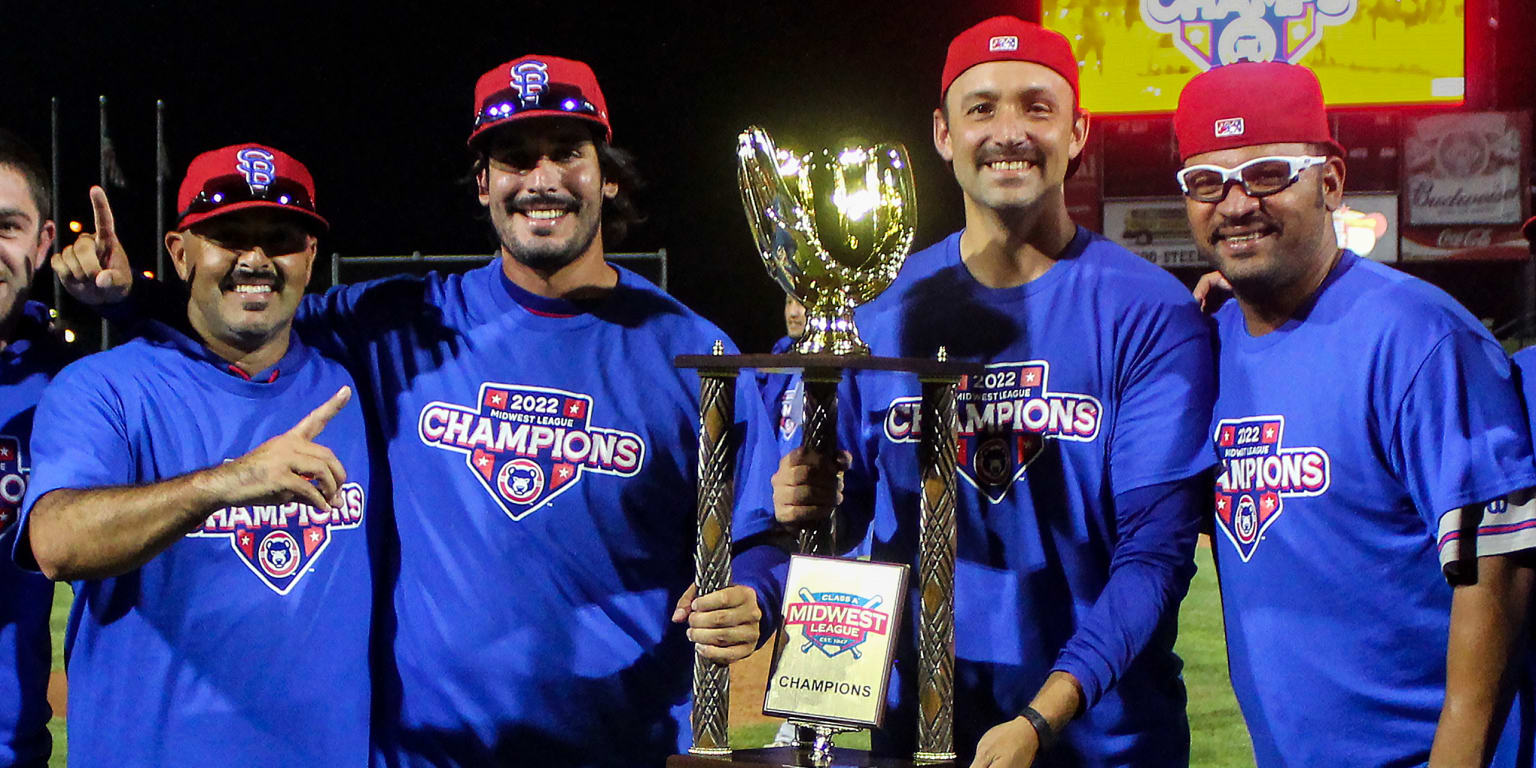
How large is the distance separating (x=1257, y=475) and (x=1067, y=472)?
379 millimetres

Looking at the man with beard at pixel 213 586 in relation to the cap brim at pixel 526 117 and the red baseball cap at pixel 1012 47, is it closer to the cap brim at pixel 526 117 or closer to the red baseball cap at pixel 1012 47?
the cap brim at pixel 526 117

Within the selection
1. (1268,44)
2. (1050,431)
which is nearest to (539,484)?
(1050,431)

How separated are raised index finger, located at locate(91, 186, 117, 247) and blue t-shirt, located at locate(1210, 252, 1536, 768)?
2.43m

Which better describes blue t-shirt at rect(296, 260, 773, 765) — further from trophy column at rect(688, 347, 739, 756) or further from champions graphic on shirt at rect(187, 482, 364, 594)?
trophy column at rect(688, 347, 739, 756)

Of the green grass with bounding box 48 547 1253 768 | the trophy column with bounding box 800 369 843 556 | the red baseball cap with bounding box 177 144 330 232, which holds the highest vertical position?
the red baseball cap with bounding box 177 144 330 232

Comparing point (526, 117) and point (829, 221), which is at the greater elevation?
point (526, 117)

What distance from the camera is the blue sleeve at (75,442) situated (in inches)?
116

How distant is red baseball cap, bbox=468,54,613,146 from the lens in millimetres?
3148

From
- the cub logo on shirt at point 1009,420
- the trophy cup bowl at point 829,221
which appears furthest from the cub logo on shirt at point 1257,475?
the trophy cup bowl at point 829,221

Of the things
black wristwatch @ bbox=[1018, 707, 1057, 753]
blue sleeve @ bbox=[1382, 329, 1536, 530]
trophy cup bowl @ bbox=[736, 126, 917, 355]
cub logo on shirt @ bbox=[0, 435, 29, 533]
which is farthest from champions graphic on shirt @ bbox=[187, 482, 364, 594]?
blue sleeve @ bbox=[1382, 329, 1536, 530]

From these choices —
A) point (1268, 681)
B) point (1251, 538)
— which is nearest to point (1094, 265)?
point (1251, 538)

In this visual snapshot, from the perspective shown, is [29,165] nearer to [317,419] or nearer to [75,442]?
[75,442]

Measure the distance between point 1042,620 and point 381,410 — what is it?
1.52 meters

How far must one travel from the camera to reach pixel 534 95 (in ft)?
10.4
